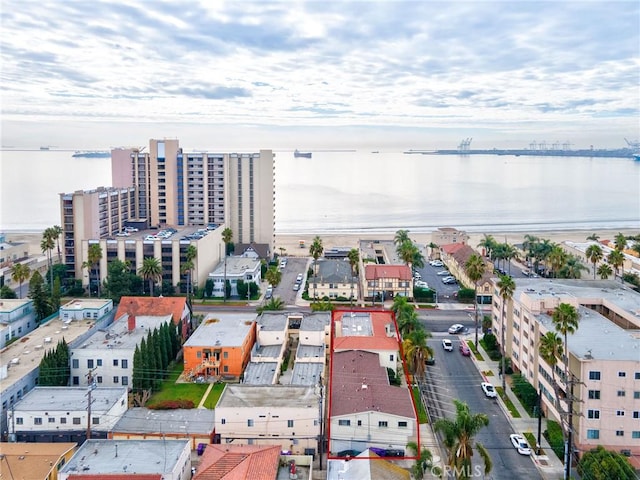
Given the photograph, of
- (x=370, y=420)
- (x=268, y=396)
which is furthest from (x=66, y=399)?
(x=370, y=420)

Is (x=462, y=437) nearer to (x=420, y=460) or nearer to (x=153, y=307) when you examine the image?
(x=420, y=460)

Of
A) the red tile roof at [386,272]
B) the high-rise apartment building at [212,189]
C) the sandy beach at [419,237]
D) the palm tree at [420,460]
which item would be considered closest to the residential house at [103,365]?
the palm tree at [420,460]

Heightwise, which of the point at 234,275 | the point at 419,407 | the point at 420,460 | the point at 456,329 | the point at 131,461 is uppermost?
the point at 234,275

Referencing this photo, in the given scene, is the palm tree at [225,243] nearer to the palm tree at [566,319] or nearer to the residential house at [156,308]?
the residential house at [156,308]

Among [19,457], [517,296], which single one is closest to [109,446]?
[19,457]

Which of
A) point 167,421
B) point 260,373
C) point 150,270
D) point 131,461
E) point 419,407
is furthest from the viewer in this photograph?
point 150,270

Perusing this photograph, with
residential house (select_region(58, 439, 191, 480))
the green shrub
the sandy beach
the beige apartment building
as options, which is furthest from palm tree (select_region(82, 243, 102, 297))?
the green shrub

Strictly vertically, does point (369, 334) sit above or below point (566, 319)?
below
